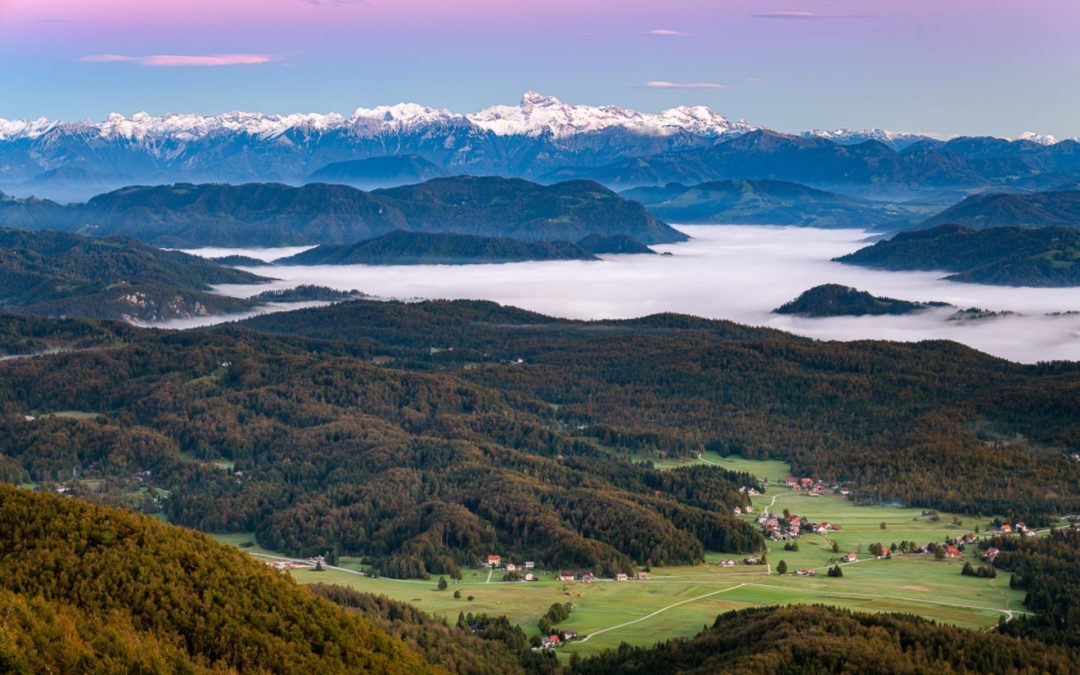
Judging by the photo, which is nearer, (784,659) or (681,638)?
(784,659)

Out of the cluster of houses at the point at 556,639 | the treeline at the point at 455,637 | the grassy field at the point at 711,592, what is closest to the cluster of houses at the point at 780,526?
the grassy field at the point at 711,592

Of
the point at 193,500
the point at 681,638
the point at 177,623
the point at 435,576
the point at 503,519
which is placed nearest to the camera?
the point at 177,623

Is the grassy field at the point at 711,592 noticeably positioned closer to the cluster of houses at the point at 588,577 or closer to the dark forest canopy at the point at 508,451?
the cluster of houses at the point at 588,577

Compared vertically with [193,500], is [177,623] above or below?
above

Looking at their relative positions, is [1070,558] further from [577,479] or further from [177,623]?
[177,623]

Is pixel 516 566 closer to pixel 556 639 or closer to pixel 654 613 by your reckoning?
pixel 654 613

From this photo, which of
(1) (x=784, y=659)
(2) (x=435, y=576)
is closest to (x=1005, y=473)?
(2) (x=435, y=576)
